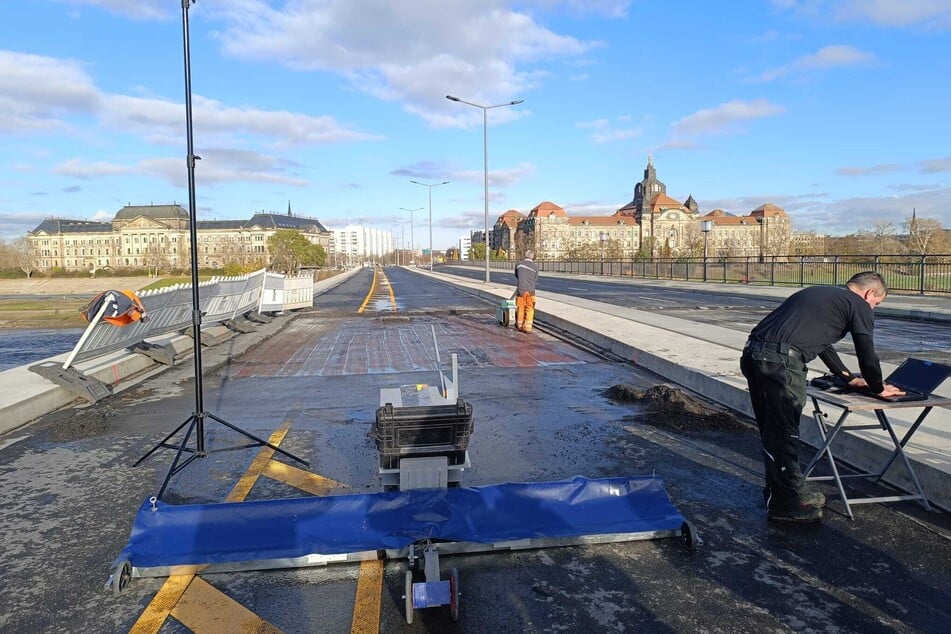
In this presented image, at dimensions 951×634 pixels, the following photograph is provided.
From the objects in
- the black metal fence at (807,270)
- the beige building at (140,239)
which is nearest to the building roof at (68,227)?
the beige building at (140,239)

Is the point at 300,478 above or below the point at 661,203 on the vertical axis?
below

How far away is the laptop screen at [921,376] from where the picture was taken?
15.4 ft

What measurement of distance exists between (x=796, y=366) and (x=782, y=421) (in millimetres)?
389

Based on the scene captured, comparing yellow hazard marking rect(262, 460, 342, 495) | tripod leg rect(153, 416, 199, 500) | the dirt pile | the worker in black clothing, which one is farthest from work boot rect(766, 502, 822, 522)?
tripod leg rect(153, 416, 199, 500)

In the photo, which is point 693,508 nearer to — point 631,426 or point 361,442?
point 631,426

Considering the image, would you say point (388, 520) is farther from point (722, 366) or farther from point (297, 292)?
point (297, 292)

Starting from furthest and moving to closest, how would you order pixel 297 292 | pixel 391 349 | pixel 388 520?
1. pixel 297 292
2. pixel 391 349
3. pixel 388 520

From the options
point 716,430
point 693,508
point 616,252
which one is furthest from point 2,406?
point 616,252

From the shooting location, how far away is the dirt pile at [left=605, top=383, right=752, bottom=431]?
23.6 feet

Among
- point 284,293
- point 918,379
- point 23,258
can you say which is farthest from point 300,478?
point 23,258

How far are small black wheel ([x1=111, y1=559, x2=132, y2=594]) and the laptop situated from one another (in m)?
4.92

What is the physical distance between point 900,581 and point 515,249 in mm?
141301

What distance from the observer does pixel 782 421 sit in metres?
4.62

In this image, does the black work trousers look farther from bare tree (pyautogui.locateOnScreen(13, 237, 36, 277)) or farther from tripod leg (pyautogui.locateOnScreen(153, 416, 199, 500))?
bare tree (pyautogui.locateOnScreen(13, 237, 36, 277))
